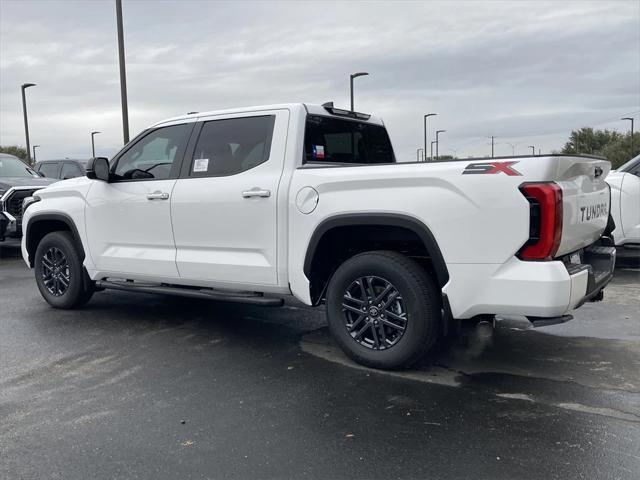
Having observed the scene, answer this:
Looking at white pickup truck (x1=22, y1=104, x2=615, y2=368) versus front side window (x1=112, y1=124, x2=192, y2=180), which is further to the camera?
front side window (x1=112, y1=124, x2=192, y2=180)

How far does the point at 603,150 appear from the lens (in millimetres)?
58156

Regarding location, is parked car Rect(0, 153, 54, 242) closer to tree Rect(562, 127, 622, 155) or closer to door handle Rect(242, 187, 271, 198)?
door handle Rect(242, 187, 271, 198)

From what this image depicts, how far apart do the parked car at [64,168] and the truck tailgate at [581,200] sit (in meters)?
13.7

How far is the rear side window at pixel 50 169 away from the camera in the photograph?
52.8 ft

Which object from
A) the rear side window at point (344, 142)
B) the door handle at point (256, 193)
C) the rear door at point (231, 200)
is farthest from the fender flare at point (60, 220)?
the rear side window at point (344, 142)

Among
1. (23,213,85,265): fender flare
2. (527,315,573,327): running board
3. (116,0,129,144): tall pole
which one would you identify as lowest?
(527,315,573,327): running board

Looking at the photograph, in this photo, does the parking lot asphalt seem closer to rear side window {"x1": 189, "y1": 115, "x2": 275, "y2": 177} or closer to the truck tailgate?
the truck tailgate

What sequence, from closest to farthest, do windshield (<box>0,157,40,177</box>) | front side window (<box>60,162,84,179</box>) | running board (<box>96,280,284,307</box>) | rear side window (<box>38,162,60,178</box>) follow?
running board (<box>96,280,284,307</box>), windshield (<box>0,157,40,177</box>), front side window (<box>60,162,84,179</box>), rear side window (<box>38,162,60,178</box>)

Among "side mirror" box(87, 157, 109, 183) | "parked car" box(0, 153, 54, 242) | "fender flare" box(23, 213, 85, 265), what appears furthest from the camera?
"parked car" box(0, 153, 54, 242)

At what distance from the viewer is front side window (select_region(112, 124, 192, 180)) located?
535cm

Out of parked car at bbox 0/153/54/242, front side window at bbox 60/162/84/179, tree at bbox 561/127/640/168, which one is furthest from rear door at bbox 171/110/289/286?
tree at bbox 561/127/640/168

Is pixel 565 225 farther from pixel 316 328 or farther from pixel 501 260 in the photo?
pixel 316 328

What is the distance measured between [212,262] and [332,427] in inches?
79.8

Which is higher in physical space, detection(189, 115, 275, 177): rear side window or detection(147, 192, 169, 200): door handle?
detection(189, 115, 275, 177): rear side window
